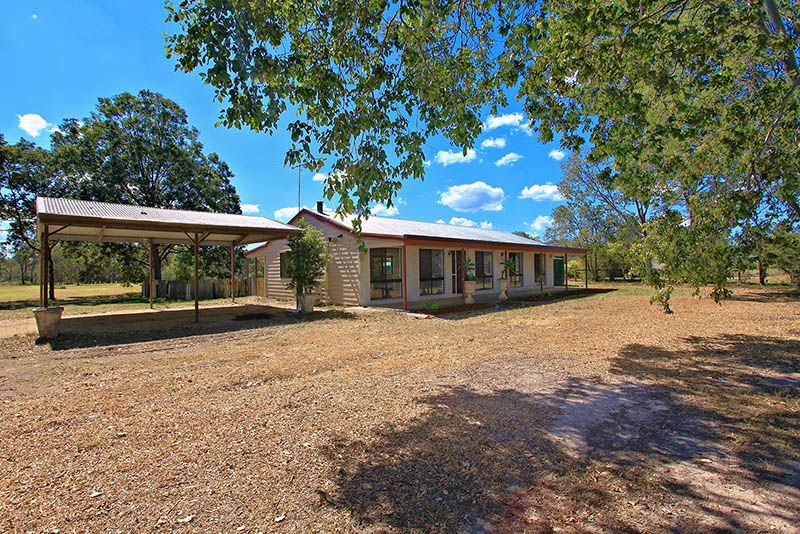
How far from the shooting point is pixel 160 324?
10828 mm

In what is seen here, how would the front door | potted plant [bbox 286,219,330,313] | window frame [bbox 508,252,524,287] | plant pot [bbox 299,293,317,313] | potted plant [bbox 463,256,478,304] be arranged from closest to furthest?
1. plant pot [bbox 299,293,317,313]
2. potted plant [bbox 286,219,330,313]
3. potted plant [bbox 463,256,478,304]
4. the front door
5. window frame [bbox 508,252,524,287]

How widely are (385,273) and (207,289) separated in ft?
39.9

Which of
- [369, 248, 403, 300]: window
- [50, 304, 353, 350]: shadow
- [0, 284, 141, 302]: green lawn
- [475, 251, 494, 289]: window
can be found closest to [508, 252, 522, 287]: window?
[475, 251, 494, 289]: window

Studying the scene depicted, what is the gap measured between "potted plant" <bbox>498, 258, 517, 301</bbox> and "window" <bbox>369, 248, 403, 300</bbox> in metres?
4.68

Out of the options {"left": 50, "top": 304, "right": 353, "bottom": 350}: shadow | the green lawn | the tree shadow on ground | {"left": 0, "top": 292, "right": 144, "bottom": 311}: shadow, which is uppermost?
the green lawn

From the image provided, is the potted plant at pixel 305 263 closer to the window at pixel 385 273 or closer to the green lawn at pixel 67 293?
the window at pixel 385 273

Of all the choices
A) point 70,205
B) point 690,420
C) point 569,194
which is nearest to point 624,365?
point 690,420

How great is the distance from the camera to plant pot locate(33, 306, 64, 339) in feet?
27.7

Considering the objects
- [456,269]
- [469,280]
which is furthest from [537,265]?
[469,280]

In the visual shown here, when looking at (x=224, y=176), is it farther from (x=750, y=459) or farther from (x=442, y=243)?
(x=750, y=459)

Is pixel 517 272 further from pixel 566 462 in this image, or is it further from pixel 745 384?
pixel 566 462

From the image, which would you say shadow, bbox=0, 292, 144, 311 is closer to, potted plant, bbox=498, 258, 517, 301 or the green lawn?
the green lawn

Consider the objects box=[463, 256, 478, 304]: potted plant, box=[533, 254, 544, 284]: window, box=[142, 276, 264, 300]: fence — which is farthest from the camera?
box=[533, 254, 544, 284]: window

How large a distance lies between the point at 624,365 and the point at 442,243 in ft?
26.6
